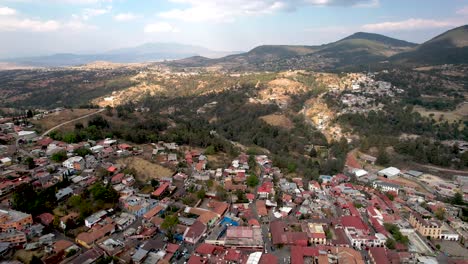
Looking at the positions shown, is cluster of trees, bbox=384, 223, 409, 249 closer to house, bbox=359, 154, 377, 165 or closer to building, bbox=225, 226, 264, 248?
building, bbox=225, 226, 264, 248

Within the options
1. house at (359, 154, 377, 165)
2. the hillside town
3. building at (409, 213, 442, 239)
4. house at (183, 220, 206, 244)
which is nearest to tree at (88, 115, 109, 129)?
the hillside town

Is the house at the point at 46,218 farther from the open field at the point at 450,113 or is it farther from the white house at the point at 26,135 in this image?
the open field at the point at 450,113

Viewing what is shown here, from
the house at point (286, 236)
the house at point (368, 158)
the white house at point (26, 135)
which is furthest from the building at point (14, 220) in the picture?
the house at point (368, 158)

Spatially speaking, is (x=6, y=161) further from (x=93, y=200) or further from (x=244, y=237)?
(x=244, y=237)

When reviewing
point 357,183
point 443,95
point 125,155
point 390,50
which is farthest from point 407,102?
point 390,50

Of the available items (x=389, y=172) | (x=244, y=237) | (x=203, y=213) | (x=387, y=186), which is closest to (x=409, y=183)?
(x=389, y=172)

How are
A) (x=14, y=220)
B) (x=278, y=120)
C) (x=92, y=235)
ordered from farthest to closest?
(x=278, y=120) < (x=14, y=220) < (x=92, y=235)
